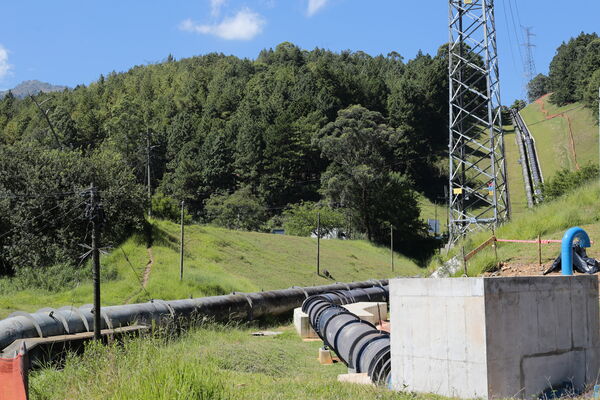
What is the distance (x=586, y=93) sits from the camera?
87.7 metres

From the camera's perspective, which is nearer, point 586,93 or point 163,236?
point 163,236

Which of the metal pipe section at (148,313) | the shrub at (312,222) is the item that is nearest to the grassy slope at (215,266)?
the metal pipe section at (148,313)

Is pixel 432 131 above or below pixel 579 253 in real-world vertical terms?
above

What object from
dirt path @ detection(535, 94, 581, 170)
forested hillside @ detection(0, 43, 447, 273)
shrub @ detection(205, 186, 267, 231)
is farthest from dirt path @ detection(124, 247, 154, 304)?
dirt path @ detection(535, 94, 581, 170)

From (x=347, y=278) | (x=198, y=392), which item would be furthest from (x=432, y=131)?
(x=198, y=392)

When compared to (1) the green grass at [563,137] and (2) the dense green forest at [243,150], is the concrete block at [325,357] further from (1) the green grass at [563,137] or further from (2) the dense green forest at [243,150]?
(1) the green grass at [563,137]

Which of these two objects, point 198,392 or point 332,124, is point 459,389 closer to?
point 198,392

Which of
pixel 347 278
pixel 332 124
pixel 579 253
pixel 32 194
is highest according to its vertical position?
pixel 332 124

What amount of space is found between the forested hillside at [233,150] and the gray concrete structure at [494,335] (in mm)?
29913

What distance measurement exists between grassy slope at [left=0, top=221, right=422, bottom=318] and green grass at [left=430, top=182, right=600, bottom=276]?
15617 mm

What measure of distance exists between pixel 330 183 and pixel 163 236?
28.2 metres

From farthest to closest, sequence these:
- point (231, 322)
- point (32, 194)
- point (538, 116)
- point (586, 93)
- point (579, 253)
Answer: point (538, 116) → point (586, 93) → point (32, 194) → point (231, 322) → point (579, 253)

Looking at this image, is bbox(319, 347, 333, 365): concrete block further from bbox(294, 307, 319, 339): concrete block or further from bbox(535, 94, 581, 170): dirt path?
bbox(535, 94, 581, 170): dirt path

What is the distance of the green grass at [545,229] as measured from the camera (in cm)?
1461
